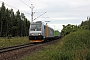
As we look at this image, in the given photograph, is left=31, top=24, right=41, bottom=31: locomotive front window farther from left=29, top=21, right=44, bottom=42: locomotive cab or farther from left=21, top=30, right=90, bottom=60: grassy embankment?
left=21, top=30, right=90, bottom=60: grassy embankment

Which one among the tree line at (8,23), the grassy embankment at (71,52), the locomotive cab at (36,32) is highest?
the tree line at (8,23)

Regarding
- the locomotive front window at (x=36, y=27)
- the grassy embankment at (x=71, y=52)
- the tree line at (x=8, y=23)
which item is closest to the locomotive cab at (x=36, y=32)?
the locomotive front window at (x=36, y=27)

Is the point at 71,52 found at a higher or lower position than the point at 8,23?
lower

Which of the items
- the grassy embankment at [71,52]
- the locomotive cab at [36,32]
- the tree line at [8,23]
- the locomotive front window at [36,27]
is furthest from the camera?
the tree line at [8,23]

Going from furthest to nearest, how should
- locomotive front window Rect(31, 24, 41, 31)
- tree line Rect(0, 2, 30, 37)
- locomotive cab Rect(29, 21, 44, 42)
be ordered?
tree line Rect(0, 2, 30, 37) < locomotive front window Rect(31, 24, 41, 31) < locomotive cab Rect(29, 21, 44, 42)

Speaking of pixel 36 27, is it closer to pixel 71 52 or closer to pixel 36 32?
pixel 36 32

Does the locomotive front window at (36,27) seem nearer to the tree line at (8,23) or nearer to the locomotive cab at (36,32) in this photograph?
the locomotive cab at (36,32)

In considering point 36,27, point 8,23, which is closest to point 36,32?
point 36,27

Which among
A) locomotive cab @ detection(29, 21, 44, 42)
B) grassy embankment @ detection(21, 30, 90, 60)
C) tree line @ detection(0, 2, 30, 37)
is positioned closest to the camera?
grassy embankment @ detection(21, 30, 90, 60)

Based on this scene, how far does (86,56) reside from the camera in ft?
25.7

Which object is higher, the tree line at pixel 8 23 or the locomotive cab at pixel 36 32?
the tree line at pixel 8 23

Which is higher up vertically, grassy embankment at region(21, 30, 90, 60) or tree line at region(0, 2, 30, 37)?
tree line at region(0, 2, 30, 37)

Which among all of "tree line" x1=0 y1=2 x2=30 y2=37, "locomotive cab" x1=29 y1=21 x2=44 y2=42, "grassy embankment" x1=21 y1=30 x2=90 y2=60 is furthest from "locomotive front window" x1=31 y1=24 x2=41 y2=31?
"tree line" x1=0 y1=2 x2=30 y2=37

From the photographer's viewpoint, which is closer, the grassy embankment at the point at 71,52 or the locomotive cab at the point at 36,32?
the grassy embankment at the point at 71,52
